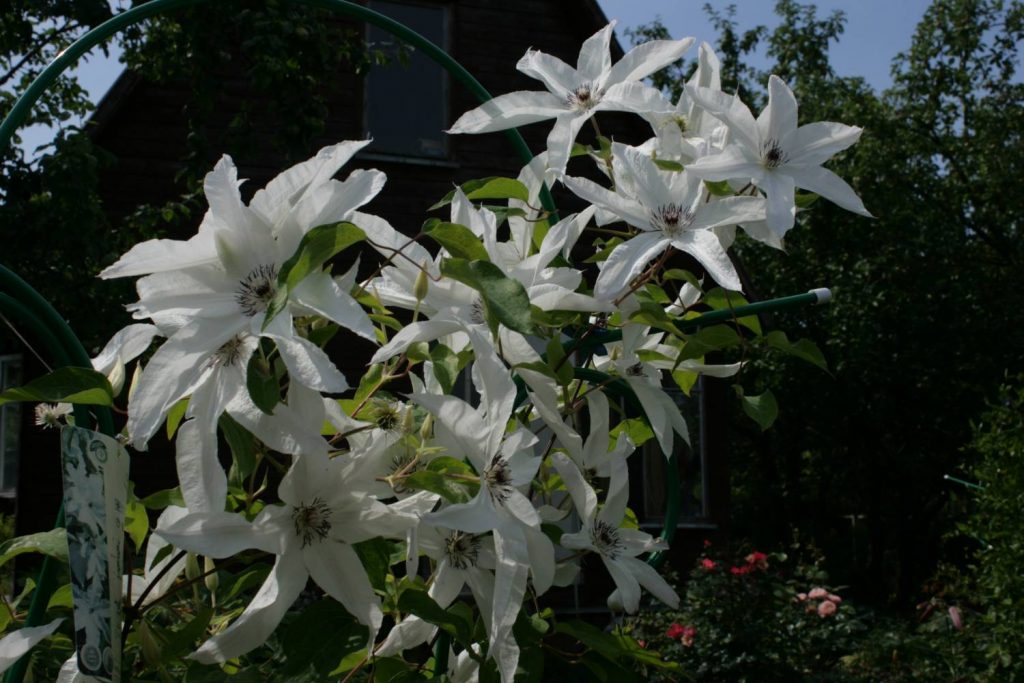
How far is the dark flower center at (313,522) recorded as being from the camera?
35.0 inches

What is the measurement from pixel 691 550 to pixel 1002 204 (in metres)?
7.41

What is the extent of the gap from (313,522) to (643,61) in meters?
0.63

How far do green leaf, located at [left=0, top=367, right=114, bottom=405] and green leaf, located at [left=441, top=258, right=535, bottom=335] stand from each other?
0.97 feet

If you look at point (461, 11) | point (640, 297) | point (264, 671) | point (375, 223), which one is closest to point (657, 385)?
point (640, 297)

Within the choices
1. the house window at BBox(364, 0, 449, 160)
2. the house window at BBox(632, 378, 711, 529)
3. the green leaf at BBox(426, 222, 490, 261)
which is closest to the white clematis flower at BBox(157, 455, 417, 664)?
the green leaf at BBox(426, 222, 490, 261)

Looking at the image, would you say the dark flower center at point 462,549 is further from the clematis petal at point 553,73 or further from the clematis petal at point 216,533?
the clematis petal at point 553,73

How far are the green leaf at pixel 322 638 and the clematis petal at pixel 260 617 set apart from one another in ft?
0.13

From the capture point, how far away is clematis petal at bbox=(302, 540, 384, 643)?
2.92 ft

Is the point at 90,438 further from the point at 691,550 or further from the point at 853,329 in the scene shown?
the point at 853,329

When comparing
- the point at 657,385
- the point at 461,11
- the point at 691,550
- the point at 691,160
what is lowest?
the point at 691,550

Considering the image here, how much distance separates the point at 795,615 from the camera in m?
5.36

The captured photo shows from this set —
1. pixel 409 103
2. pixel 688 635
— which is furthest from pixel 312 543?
pixel 409 103

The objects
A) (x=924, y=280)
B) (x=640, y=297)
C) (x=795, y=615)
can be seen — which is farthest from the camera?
(x=924, y=280)

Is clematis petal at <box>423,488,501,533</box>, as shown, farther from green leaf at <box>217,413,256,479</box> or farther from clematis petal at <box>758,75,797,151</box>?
clematis petal at <box>758,75,797,151</box>
